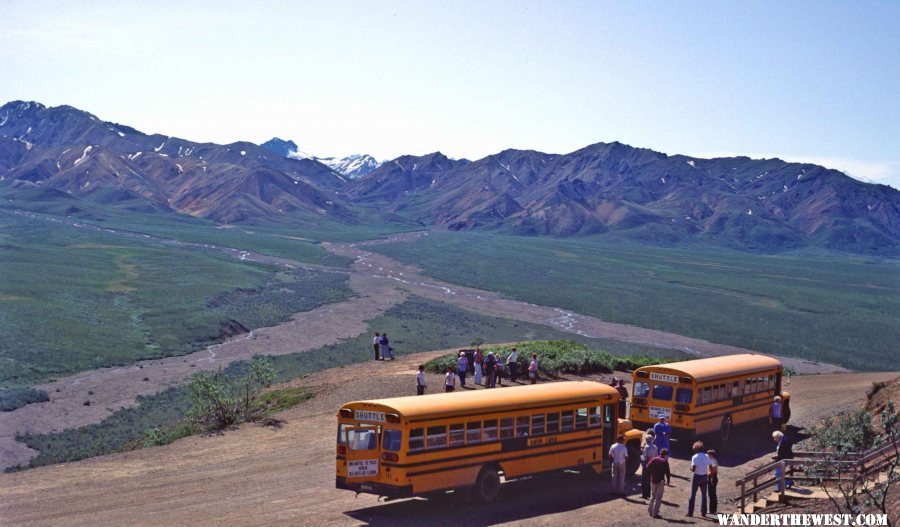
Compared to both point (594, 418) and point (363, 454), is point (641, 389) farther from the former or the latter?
point (363, 454)

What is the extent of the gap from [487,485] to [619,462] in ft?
11.7

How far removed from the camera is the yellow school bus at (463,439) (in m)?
18.9

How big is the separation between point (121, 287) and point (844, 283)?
116 m

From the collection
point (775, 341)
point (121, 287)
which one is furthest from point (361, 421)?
point (121, 287)

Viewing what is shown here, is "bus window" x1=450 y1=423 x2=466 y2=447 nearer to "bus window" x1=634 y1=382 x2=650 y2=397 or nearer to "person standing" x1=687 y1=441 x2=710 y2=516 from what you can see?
"person standing" x1=687 y1=441 x2=710 y2=516

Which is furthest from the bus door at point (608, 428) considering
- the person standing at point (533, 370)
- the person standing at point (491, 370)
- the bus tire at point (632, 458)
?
the person standing at point (533, 370)

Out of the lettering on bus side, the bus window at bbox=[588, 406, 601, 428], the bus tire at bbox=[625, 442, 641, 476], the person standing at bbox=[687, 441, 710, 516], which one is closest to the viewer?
the person standing at bbox=[687, 441, 710, 516]

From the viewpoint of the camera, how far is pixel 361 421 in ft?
63.7

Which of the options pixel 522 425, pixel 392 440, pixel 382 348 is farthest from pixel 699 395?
pixel 382 348

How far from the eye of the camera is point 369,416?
19250mm

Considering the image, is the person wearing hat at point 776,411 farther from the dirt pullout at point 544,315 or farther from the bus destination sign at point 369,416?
the dirt pullout at point 544,315

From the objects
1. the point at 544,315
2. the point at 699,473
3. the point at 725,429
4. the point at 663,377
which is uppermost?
the point at 663,377

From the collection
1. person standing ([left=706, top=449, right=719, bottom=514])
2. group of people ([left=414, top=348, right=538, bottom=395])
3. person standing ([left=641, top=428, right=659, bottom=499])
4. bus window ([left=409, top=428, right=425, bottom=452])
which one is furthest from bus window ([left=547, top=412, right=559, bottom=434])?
group of people ([left=414, top=348, right=538, bottom=395])

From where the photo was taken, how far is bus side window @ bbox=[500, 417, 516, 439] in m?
20.4
